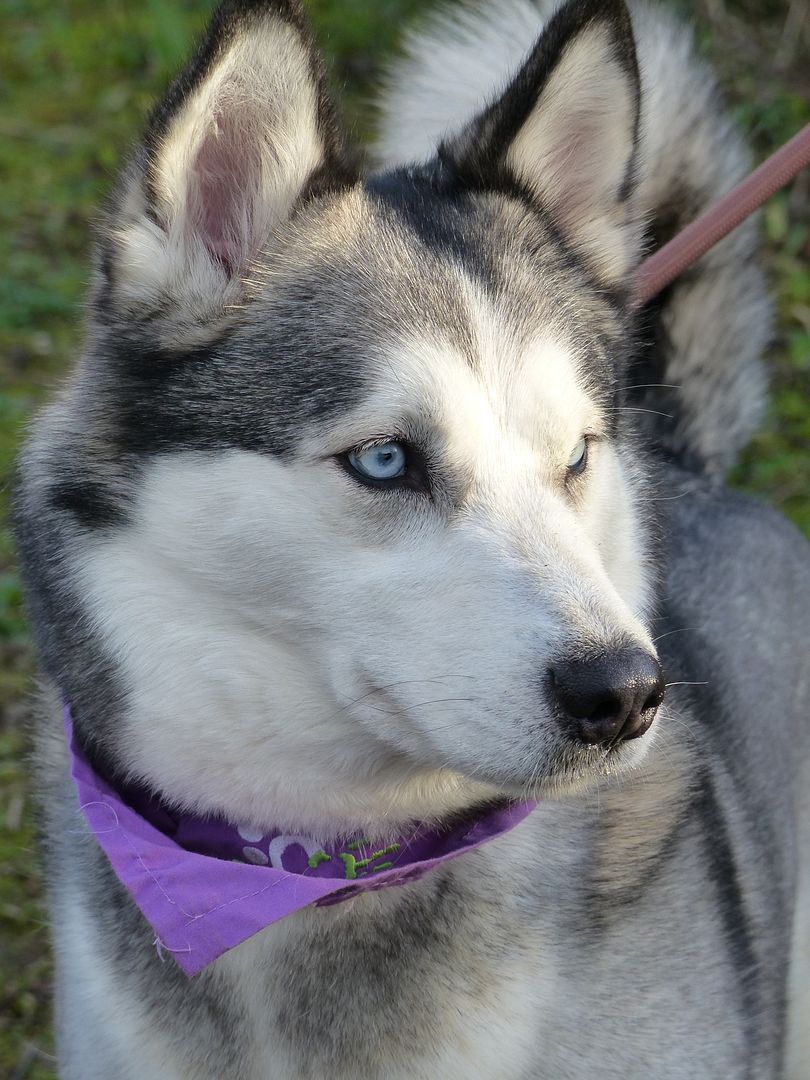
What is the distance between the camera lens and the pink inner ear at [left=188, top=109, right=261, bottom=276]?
7.09 ft

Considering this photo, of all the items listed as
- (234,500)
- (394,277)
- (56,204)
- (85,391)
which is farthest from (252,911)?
(56,204)

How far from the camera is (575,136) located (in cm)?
238

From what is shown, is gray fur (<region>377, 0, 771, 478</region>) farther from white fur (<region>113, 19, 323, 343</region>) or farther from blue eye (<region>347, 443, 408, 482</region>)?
blue eye (<region>347, 443, 408, 482</region>)

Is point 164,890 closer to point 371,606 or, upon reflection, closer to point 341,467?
point 371,606

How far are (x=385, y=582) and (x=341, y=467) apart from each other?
199mm

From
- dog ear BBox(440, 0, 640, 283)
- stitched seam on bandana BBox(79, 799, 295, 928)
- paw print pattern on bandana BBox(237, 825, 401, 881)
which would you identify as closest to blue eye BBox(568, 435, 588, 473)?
dog ear BBox(440, 0, 640, 283)

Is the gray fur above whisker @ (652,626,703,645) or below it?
above

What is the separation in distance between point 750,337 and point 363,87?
3.30m

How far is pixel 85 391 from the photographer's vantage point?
2230 millimetres

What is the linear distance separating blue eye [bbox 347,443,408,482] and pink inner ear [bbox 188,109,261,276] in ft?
1.42

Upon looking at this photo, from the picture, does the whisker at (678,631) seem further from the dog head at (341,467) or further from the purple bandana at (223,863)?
the purple bandana at (223,863)

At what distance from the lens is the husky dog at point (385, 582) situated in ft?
6.45

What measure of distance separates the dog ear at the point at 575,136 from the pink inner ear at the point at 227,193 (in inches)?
16.0

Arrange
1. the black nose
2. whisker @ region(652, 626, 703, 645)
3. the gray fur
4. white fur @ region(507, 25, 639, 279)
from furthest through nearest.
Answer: the gray fur
whisker @ region(652, 626, 703, 645)
white fur @ region(507, 25, 639, 279)
the black nose
